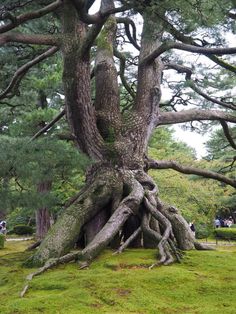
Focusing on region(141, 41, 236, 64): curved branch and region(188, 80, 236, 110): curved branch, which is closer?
region(141, 41, 236, 64): curved branch

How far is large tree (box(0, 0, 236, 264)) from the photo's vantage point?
15.0ft

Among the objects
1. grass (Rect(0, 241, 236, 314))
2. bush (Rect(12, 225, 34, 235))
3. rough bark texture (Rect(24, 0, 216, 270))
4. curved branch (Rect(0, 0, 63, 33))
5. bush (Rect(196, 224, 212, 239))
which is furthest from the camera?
bush (Rect(12, 225, 34, 235))

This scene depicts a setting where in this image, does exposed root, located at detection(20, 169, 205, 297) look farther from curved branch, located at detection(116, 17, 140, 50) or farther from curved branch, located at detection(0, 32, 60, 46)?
curved branch, located at detection(116, 17, 140, 50)

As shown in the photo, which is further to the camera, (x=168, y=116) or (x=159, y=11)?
(x=168, y=116)

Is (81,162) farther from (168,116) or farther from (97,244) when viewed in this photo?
(168,116)

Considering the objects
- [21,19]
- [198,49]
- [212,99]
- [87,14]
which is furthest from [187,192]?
[21,19]

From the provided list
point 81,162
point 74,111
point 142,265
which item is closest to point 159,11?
point 81,162

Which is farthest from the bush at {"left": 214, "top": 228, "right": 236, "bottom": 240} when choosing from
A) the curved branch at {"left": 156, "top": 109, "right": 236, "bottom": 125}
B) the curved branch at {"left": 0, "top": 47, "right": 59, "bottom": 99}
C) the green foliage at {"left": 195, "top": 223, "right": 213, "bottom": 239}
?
the curved branch at {"left": 0, "top": 47, "right": 59, "bottom": 99}

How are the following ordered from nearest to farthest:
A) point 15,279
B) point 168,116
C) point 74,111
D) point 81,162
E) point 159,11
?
1. point 159,11
2. point 15,279
3. point 81,162
4. point 74,111
5. point 168,116

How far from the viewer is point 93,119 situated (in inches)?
257

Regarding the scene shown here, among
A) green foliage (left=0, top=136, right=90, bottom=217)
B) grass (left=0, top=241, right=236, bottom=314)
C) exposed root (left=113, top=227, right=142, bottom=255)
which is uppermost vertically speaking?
green foliage (left=0, top=136, right=90, bottom=217)

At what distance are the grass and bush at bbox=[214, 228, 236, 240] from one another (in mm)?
11704

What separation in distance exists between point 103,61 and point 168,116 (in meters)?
1.72

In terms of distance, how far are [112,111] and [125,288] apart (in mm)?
3881
